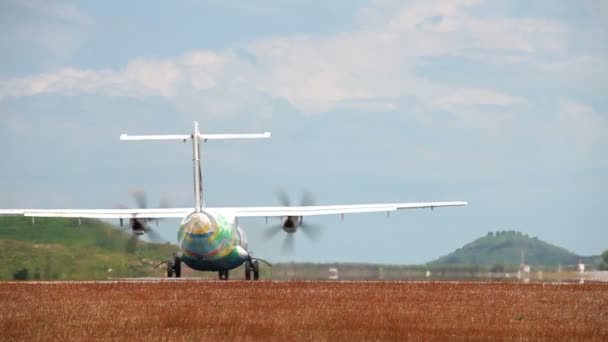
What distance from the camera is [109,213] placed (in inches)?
2157

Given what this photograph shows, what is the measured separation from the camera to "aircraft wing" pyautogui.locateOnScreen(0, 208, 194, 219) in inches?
2092

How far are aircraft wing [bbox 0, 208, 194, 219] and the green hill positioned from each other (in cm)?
149

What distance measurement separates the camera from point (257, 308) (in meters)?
32.7

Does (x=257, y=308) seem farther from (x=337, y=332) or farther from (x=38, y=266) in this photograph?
(x=38, y=266)

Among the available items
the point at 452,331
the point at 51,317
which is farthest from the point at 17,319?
the point at 452,331

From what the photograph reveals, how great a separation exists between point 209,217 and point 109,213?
22.0 ft

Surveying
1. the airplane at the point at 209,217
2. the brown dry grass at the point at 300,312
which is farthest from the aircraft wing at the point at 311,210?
the brown dry grass at the point at 300,312

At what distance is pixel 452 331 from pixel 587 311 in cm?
652

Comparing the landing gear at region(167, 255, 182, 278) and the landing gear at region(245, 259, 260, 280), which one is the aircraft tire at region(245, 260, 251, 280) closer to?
the landing gear at region(245, 259, 260, 280)

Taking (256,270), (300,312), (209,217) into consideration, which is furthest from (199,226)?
(300,312)

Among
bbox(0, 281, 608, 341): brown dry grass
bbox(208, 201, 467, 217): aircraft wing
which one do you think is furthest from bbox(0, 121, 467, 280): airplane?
bbox(0, 281, 608, 341): brown dry grass

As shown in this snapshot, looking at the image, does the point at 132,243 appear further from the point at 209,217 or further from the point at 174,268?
the point at 209,217

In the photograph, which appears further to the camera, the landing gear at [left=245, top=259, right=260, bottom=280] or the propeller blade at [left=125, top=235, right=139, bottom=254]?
the propeller blade at [left=125, top=235, right=139, bottom=254]

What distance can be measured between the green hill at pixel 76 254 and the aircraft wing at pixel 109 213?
58.6 inches
